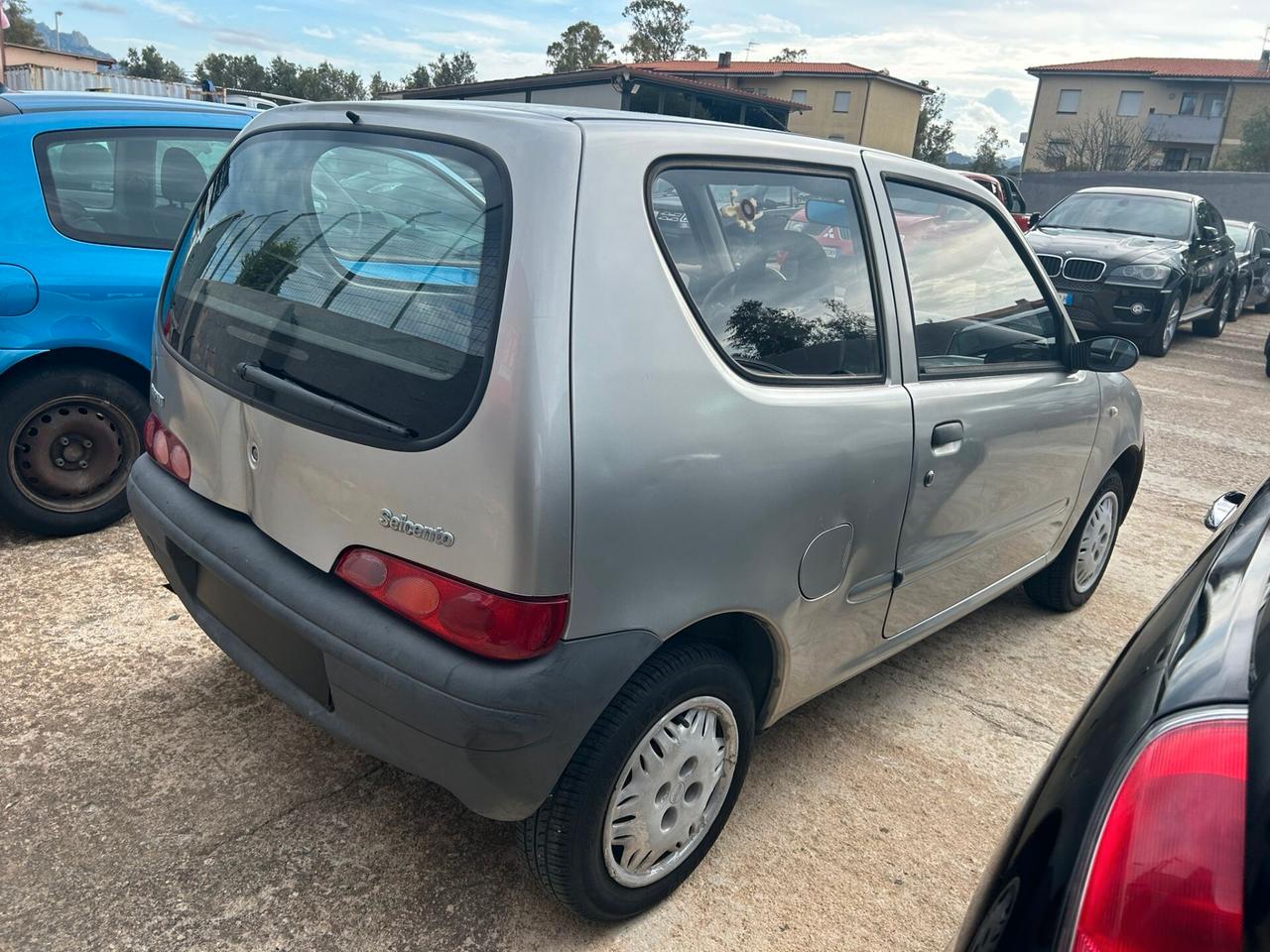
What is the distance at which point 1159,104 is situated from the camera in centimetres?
5675

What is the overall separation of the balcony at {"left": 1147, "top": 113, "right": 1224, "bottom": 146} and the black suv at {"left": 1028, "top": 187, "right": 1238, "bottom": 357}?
5213 cm

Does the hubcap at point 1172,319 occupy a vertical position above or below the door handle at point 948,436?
below

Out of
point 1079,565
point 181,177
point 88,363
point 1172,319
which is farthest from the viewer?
point 1172,319

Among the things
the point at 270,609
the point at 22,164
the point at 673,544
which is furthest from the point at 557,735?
the point at 22,164

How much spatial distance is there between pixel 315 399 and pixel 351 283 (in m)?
0.27

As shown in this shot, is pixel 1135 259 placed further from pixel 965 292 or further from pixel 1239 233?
pixel 965 292

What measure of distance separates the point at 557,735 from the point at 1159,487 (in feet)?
17.5

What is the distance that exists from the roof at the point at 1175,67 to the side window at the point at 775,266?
64211 millimetres

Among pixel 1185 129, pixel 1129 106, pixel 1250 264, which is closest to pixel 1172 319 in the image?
pixel 1250 264

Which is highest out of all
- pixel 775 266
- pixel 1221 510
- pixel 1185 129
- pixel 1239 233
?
pixel 1185 129

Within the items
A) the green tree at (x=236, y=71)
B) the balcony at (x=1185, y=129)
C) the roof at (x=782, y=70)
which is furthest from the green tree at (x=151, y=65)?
the balcony at (x=1185, y=129)

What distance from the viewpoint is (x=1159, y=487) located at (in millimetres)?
5871

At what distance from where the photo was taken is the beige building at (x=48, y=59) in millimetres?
40594

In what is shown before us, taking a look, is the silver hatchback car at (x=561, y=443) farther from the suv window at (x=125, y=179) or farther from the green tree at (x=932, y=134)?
the green tree at (x=932, y=134)
